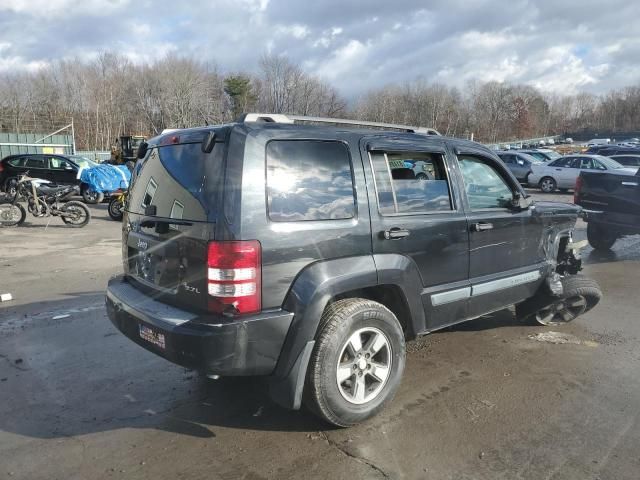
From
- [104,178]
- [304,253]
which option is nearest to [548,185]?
[104,178]

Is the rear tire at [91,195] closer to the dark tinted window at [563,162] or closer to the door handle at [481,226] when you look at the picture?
the door handle at [481,226]

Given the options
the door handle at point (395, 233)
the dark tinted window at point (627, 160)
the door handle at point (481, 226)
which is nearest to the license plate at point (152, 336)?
the door handle at point (395, 233)

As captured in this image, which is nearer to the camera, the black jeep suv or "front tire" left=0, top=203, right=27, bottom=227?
the black jeep suv

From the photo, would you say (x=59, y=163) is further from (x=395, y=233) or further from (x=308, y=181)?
(x=395, y=233)

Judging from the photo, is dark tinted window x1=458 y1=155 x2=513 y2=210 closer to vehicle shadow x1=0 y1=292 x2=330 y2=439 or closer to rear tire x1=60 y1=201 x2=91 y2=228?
vehicle shadow x1=0 y1=292 x2=330 y2=439

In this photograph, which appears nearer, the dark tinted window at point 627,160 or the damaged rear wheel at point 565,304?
the damaged rear wheel at point 565,304

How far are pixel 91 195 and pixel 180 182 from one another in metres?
15.8

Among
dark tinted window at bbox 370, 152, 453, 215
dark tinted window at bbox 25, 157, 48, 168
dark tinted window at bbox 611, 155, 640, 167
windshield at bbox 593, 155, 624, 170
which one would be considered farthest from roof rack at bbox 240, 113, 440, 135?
dark tinted window at bbox 611, 155, 640, 167

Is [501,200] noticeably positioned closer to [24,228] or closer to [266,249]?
[266,249]

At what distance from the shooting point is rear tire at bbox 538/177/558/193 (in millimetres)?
21266

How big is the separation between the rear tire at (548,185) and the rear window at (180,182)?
20667 mm

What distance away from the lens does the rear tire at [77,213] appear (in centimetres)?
1266

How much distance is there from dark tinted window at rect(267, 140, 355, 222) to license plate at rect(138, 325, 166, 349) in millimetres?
1018

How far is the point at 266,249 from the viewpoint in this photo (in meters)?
2.97
